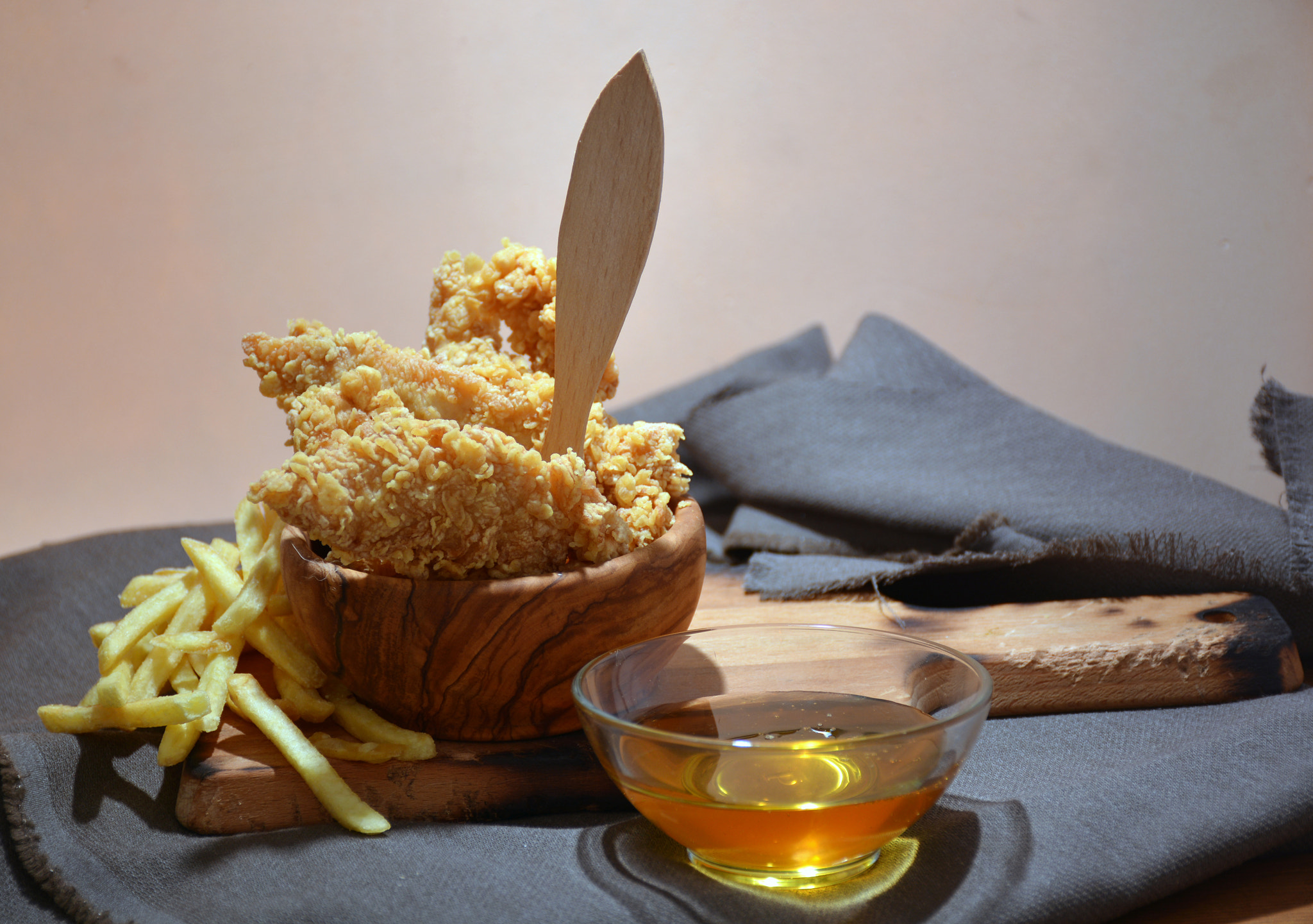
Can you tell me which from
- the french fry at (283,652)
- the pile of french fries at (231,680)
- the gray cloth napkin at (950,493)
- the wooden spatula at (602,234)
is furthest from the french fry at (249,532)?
the gray cloth napkin at (950,493)

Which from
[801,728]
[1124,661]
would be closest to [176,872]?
[801,728]

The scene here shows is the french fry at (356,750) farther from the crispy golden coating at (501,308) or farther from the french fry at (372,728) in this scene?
the crispy golden coating at (501,308)

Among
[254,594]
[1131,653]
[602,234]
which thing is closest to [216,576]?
[254,594]

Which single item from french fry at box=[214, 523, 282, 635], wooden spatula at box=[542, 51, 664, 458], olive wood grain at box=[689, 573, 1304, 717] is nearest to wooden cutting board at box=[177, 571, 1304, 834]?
olive wood grain at box=[689, 573, 1304, 717]

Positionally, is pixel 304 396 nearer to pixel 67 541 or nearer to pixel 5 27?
pixel 67 541

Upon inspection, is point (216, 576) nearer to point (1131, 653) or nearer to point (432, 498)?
point (432, 498)

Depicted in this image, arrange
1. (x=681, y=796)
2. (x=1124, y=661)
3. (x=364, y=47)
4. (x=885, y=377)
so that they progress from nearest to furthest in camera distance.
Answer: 1. (x=681, y=796)
2. (x=1124, y=661)
3. (x=885, y=377)
4. (x=364, y=47)
